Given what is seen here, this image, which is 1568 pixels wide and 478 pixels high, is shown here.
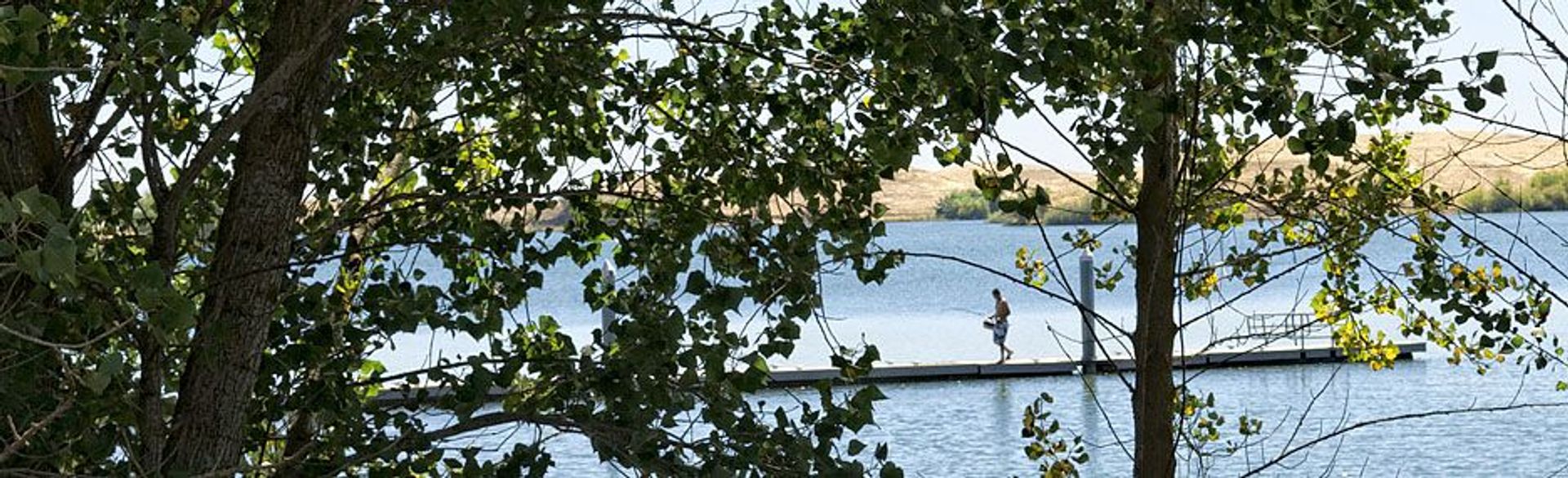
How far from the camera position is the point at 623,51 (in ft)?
14.5

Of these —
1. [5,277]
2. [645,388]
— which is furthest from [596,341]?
[5,277]

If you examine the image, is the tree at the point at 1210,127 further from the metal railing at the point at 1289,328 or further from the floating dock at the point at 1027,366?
the floating dock at the point at 1027,366

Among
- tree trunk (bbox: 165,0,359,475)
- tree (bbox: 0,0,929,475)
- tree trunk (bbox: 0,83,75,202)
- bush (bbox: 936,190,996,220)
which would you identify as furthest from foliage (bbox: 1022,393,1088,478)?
bush (bbox: 936,190,996,220)

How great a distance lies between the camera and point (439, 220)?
4.08 metres

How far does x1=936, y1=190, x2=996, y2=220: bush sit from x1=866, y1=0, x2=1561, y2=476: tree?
67698 millimetres

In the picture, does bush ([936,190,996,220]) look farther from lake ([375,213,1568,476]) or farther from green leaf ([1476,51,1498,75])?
green leaf ([1476,51,1498,75])

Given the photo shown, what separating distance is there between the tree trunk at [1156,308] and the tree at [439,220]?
2.81 feet

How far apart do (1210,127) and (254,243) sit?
2.41 meters

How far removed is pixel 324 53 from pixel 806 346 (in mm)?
29403

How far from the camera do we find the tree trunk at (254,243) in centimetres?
347

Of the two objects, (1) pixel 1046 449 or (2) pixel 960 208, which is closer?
→ (1) pixel 1046 449

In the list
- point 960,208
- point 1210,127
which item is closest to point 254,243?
point 1210,127

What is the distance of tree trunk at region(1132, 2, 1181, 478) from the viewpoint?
4422 millimetres

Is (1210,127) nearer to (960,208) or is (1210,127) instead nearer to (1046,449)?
(1046,449)
